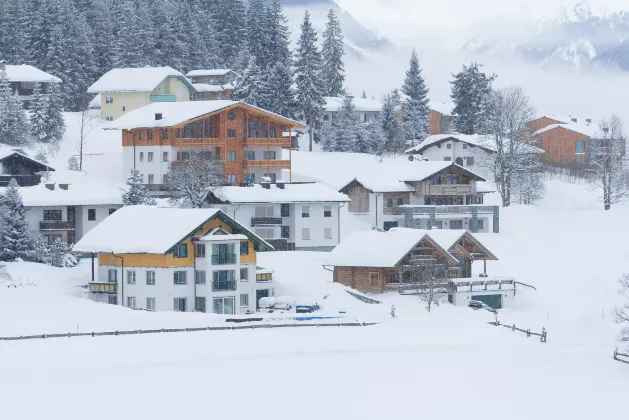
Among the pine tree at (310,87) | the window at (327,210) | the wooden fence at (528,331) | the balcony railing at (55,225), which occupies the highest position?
the pine tree at (310,87)

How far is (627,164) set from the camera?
128m

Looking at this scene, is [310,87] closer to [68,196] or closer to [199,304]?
[68,196]

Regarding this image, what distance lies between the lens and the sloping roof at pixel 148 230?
73.6 meters

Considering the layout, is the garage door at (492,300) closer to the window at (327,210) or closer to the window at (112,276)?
the window at (327,210)

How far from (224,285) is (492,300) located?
1585 centimetres

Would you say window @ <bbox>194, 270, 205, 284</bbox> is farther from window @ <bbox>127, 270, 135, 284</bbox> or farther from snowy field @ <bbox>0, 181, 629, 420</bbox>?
snowy field @ <bbox>0, 181, 629, 420</bbox>

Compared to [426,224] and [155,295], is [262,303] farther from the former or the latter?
[426,224]

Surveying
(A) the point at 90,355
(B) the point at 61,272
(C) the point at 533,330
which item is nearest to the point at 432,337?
(C) the point at 533,330

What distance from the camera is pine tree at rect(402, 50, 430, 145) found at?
13075 centimetres

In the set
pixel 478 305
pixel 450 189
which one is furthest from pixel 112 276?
pixel 450 189

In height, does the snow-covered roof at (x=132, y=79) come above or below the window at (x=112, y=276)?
above

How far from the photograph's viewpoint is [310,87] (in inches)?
4847

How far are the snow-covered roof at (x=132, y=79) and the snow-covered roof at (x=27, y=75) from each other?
4.37m

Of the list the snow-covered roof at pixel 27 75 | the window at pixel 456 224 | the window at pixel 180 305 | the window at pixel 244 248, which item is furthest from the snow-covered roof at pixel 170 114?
the window at pixel 180 305
